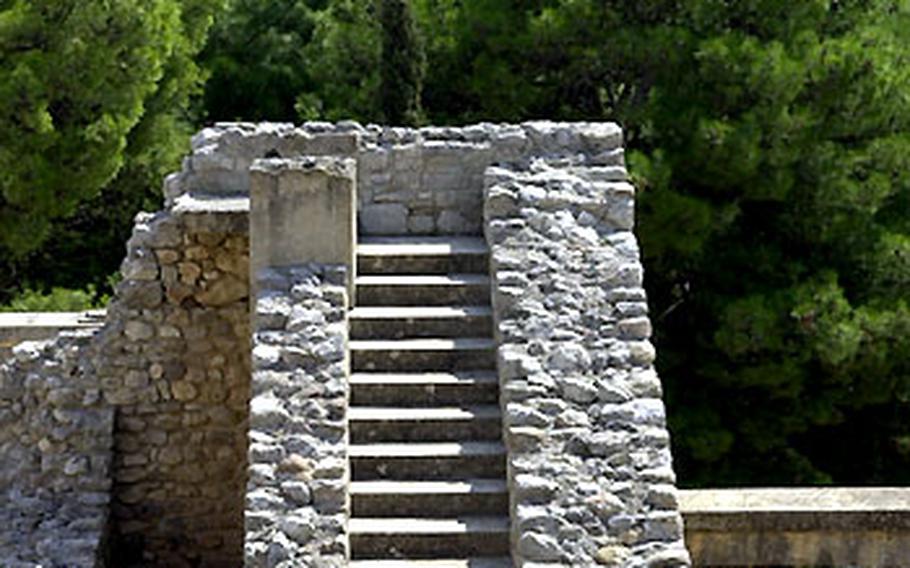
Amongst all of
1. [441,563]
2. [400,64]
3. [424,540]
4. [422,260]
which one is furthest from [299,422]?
A: [400,64]

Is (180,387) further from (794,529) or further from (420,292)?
(794,529)

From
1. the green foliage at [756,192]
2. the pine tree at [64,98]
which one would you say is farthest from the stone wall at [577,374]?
the pine tree at [64,98]

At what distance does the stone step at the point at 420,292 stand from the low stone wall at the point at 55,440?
2.22 meters

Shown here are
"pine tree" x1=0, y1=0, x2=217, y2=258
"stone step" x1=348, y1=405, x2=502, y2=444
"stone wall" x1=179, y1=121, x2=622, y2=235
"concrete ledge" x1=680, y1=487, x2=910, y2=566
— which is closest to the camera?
"stone step" x1=348, y1=405, x2=502, y2=444

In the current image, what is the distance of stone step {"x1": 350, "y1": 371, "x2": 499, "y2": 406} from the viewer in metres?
8.44

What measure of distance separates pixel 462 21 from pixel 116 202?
17.7ft

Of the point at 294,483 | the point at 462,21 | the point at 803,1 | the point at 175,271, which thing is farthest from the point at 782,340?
the point at 294,483

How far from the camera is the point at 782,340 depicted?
1384cm

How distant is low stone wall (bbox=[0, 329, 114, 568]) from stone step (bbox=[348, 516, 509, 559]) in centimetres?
282

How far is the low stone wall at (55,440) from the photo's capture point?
1001 cm

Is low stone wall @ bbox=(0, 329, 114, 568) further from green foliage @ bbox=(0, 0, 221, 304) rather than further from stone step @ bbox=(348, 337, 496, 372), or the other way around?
green foliage @ bbox=(0, 0, 221, 304)

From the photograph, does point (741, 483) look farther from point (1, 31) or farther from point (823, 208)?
point (1, 31)

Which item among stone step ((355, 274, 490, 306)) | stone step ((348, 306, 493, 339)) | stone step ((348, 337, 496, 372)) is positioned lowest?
stone step ((348, 337, 496, 372))

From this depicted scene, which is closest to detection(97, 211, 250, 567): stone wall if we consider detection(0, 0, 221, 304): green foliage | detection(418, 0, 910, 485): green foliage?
detection(418, 0, 910, 485): green foliage
